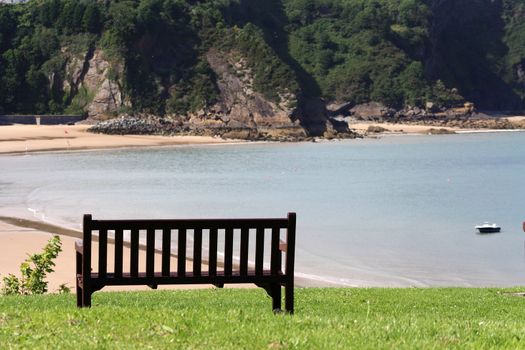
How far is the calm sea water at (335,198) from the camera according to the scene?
73.6ft

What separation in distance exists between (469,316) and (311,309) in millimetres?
1623

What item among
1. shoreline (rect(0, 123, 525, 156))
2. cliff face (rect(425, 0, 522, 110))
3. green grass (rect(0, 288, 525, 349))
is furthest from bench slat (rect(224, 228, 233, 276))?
cliff face (rect(425, 0, 522, 110))

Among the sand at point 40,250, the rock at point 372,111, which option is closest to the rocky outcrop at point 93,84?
the rock at point 372,111

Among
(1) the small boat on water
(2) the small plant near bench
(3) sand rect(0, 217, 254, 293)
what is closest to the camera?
(2) the small plant near bench

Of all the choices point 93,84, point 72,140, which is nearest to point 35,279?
point 72,140

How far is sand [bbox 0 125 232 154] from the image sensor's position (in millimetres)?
68688

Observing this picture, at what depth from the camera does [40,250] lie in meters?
22.2

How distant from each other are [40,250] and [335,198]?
18.9 meters

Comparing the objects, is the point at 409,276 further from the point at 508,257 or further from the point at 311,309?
the point at 311,309

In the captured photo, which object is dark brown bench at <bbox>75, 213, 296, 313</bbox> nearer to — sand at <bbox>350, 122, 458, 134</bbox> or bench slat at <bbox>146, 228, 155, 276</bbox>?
bench slat at <bbox>146, 228, 155, 276</bbox>

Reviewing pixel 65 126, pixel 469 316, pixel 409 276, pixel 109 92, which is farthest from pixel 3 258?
pixel 109 92

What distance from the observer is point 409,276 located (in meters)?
20.5

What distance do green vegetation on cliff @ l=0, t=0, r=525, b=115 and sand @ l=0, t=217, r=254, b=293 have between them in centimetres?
6618

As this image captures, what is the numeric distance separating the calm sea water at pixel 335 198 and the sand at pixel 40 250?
172 cm
